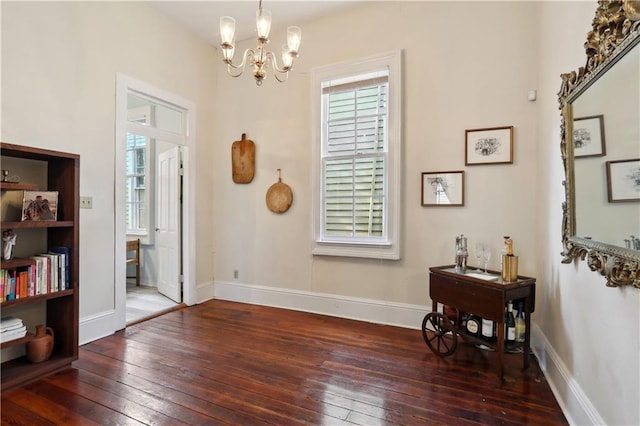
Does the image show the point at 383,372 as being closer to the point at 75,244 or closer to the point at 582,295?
the point at 582,295

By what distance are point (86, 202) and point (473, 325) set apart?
3.41 metres

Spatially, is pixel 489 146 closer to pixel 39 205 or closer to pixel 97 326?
pixel 39 205

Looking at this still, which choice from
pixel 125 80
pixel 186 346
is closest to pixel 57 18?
pixel 125 80

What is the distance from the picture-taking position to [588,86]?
5.17ft

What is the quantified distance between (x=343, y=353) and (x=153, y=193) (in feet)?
12.3

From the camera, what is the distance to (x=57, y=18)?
102 inches

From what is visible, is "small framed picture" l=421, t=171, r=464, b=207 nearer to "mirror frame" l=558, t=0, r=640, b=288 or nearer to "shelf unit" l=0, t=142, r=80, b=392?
"mirror frame" l=558, t=0, r=640, b=288

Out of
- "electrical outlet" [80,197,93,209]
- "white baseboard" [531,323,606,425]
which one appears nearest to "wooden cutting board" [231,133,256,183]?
"electrical outlet" [80,197,93,209]

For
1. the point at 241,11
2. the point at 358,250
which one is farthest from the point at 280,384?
the point at 241,11

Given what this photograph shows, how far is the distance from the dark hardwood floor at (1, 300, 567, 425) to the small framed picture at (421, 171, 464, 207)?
1.29 metres

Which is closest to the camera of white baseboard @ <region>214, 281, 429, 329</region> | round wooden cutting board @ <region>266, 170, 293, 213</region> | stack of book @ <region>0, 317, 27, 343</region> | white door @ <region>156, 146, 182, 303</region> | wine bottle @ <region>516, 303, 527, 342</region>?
stack of book @ <region>0, 317, 27, 343</region>

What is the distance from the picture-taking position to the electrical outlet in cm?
277

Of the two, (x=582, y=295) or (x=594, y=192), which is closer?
(x=594, y=192)

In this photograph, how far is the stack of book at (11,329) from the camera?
82.7 inches
